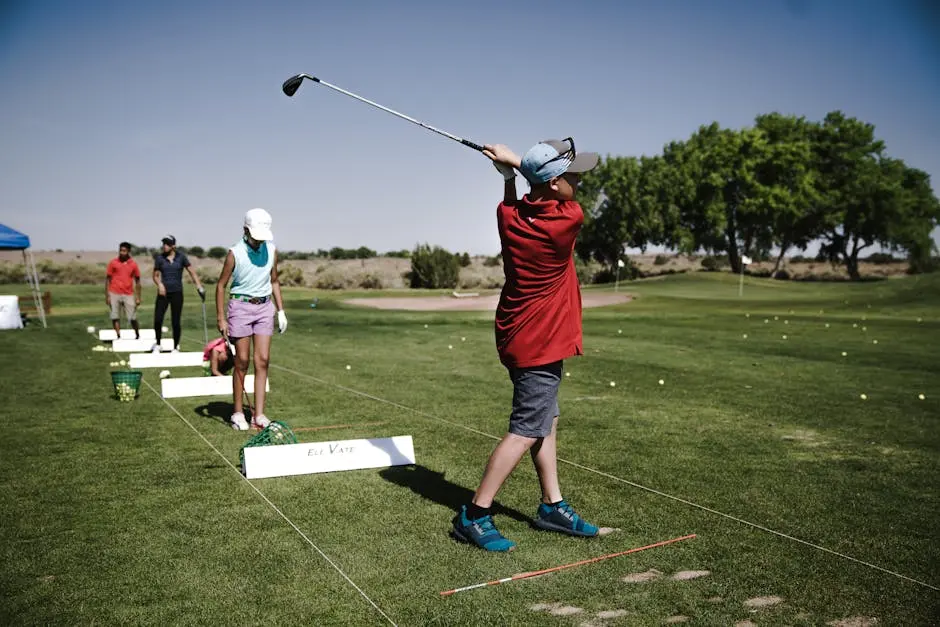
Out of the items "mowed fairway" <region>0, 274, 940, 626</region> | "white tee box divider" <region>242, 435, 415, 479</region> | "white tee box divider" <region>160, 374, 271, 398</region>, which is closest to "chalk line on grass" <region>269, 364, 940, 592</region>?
"mowed fairway" <region>0, 274, 940, 626</region>

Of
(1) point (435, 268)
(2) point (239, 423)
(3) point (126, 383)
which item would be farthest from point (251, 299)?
(1) point (435, 268)

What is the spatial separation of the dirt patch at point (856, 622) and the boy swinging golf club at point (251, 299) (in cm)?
608

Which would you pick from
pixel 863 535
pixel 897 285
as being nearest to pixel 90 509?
pixel 863 535

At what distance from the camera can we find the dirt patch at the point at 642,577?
468 centimetres

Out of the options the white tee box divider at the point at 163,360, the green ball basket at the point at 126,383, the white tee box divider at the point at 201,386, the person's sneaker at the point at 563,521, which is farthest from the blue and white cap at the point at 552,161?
the white tee box divider at the point at 163,360

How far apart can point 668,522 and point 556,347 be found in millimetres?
1690

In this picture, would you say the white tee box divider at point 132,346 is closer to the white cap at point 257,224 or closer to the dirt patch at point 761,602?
the white cap at point 257,224

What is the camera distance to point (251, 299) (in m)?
8.64

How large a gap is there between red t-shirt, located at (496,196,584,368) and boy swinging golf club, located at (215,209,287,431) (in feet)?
13.5

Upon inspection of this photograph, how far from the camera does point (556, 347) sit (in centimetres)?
518

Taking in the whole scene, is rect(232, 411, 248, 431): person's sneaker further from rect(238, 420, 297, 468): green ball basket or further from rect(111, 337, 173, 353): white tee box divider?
rect(111, 337, 173, 353): white tee box divider

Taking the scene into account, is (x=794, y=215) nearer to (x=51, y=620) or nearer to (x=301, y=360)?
(x=301, y=360)

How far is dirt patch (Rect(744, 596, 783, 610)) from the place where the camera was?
4340mm

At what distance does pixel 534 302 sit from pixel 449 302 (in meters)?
34.7
